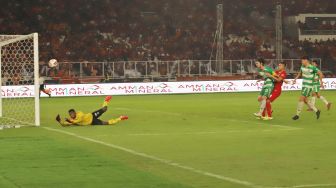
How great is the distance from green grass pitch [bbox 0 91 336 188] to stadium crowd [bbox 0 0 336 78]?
2603 centimetres

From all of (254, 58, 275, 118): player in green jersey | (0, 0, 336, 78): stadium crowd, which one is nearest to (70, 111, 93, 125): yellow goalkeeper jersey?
(254, 58, 275, 118): player in green jersey

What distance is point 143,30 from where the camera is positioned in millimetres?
51188

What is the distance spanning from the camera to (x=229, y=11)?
56.4 m

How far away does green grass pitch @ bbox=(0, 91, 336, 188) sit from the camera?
29.6 ft

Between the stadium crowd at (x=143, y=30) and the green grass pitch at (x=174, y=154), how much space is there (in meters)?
26.0

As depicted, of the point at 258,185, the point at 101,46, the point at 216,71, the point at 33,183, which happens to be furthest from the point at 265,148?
the point at 101,46

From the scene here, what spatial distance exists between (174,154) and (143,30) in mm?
39716

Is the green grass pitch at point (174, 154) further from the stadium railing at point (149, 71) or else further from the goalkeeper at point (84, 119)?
the stadium railing at point (149, 71)

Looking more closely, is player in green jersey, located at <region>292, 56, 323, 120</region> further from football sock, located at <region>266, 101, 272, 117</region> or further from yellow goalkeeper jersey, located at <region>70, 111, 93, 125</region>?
yellow goalkeeper jersey, located at <region>70, 111, 93, 125</region>

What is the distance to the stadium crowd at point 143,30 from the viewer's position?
47094 millimetres

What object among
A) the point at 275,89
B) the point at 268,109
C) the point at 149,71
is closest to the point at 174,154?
the point at 268,109

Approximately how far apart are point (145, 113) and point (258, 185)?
611 inches

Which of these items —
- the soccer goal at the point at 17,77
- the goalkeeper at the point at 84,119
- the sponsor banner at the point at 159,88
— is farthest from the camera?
the sponsor banner at the point at 159,88

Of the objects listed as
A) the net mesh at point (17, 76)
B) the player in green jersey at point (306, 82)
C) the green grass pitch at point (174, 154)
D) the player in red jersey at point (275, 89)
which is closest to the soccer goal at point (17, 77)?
the net mesh at point (17, 76)
